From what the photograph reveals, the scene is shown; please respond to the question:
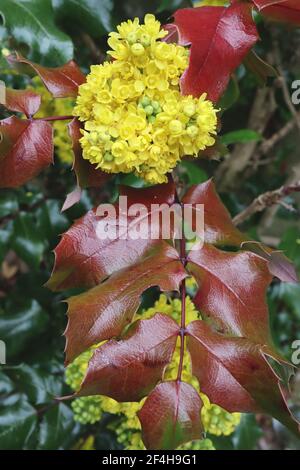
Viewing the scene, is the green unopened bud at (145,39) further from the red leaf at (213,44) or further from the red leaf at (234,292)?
the red leaf at (234,292)

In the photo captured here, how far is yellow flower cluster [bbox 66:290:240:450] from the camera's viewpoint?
1.02 meters

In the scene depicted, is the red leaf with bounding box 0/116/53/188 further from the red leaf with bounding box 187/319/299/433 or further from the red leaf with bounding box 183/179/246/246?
the red leaf with bounding box 187/319/299/433

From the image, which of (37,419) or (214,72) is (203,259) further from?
(37,419)

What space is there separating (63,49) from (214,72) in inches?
14.2

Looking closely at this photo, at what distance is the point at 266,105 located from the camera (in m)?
1.78

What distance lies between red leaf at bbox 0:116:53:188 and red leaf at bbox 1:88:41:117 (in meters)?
0.02

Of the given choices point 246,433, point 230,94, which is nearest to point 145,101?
point 230,94

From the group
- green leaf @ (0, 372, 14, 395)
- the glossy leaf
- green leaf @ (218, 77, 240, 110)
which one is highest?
green leaf @ (218, 77, 240, 110)

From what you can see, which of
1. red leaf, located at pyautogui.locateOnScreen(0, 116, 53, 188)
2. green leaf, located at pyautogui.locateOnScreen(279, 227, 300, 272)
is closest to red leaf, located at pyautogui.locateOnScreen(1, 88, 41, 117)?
red leaf, located at pyautogui.locateOnScreen(0, 116, 53, 188)

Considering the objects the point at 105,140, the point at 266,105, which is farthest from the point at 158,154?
the point at 266,105

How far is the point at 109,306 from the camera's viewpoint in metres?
0.83

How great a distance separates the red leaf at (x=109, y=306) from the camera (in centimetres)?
82

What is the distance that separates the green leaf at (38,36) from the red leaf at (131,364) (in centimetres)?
54

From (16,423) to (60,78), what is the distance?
77cm
